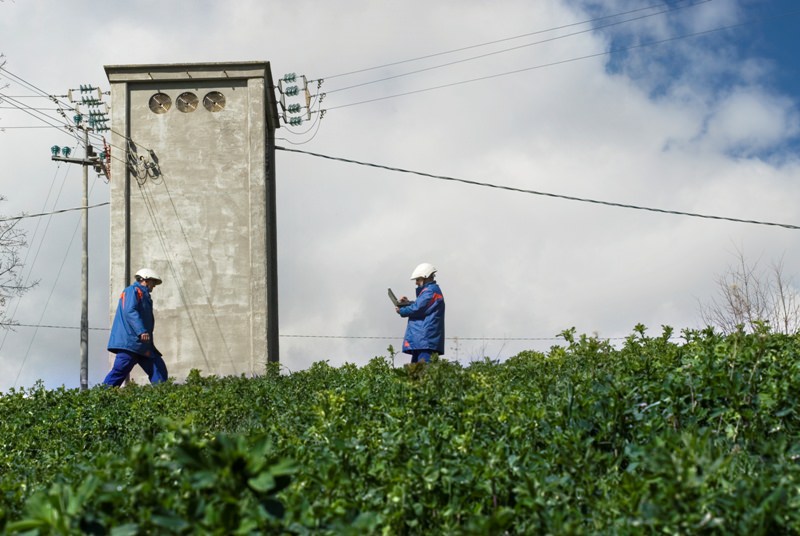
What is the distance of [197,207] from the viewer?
773 inches

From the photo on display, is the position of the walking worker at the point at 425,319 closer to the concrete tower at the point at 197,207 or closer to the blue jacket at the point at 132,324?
the blue jacket at the point at 132,324

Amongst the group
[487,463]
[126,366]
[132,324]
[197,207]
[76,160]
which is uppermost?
[76,160]

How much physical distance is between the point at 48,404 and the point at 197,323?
28.1 feet

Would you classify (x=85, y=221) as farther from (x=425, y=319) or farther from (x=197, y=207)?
(x=425, y=319)

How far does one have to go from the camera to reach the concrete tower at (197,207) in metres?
19.3

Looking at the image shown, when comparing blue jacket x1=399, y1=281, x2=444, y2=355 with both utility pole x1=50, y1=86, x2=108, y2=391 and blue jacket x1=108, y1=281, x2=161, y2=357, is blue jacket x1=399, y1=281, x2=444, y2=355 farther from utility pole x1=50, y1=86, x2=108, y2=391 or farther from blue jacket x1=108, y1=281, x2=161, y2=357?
utility pole x1=50, y1=86, x2=108, y2=391

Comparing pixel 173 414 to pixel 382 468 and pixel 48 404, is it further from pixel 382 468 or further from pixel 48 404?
pixel 382 468

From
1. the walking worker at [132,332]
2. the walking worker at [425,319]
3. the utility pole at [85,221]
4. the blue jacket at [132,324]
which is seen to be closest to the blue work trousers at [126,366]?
the walking worker at [132,332]

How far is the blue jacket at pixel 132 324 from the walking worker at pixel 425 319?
172 inches

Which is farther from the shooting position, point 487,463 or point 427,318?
point 427,318

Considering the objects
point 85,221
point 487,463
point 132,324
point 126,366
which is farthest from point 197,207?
point 487,463

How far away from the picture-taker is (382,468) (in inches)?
140

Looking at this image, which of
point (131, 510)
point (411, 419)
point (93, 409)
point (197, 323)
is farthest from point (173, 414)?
point (197, 323)

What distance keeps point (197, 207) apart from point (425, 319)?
7877mm
